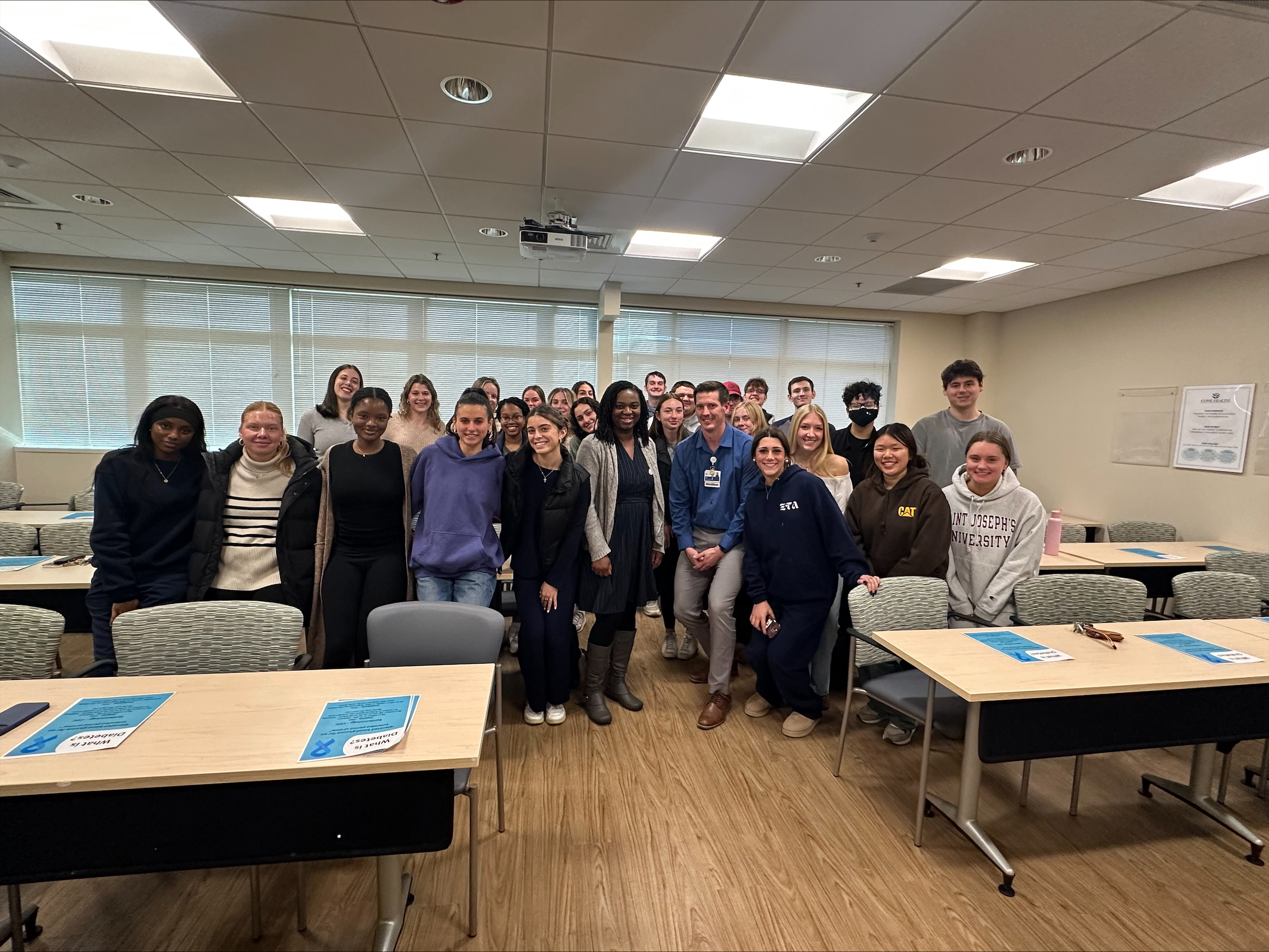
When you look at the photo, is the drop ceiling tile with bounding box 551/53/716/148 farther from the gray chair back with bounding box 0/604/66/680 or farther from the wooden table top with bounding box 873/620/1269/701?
the gray chair back with bounding box 0/604/66/680

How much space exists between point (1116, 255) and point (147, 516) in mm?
6620

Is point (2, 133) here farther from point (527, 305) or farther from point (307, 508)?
point (527, 305)

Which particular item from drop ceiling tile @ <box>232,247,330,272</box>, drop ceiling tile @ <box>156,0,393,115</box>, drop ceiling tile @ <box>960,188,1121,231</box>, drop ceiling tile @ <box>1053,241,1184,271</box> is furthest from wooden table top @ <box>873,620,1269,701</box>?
drop ceiling tile @ <box>232,247,330,272</box>

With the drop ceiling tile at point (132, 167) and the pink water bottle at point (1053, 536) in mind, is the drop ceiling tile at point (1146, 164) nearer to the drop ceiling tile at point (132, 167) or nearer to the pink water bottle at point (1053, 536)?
the pink water bottle at point (1053, 536)

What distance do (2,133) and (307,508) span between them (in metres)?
2.85

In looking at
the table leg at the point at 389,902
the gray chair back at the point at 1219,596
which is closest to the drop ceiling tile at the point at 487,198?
the table leg at the point at 389,902

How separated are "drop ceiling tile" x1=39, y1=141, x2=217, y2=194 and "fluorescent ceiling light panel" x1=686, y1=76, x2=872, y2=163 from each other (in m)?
3.09

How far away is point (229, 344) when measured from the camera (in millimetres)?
6219

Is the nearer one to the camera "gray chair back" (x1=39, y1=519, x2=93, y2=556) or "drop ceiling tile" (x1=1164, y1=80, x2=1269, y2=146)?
"drop ceiling tile" (x1=1164, y1=80, x2=1269, y2=146)

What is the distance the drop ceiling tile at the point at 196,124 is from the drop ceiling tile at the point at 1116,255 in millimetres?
5732

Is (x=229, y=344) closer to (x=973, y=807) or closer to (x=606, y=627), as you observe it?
(x=606, y=627)

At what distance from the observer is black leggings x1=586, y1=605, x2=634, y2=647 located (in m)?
3.02

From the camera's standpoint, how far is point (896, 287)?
5930 millimetres

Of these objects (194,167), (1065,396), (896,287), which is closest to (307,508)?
(194,167)
